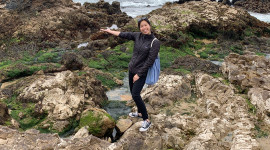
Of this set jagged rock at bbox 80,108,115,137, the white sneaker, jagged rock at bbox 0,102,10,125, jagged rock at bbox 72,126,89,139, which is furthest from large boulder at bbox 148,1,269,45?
jagged rock at bbox 0,102,10,125

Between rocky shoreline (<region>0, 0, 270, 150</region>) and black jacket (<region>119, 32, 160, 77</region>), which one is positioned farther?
rocky shoreline (<region>0, 0, 270, 150</region>)

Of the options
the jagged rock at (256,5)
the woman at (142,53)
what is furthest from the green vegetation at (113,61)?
the jagged rock at (256,5)

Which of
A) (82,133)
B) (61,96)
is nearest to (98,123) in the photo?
(82,133)

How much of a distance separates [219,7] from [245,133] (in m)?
19.1

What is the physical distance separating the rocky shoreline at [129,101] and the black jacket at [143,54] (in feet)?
5.37

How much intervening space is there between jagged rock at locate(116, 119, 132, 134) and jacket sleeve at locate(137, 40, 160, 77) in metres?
1.86

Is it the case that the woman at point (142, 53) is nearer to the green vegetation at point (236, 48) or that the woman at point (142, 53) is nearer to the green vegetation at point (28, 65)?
the green vegetation at point (28, 65)

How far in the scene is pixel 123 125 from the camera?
6.29 m

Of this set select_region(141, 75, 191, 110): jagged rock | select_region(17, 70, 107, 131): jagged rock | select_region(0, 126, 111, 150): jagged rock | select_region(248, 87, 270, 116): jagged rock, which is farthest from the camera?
select_region(141, 75, 191, 110): jagged rock

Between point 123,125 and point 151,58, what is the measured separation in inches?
91.5

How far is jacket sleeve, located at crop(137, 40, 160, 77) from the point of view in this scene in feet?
15.9

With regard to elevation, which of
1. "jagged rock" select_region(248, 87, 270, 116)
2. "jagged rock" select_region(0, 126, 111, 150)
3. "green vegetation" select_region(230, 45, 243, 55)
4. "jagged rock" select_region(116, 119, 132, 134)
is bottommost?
"green vegetation" select_region(230, 45, 243, 55)

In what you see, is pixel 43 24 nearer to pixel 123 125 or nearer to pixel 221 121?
pixel 123 125

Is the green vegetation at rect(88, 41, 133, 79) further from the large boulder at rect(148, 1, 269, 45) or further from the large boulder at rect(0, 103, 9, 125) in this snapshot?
the large boulder at rect(0, 103, 9, 125)
